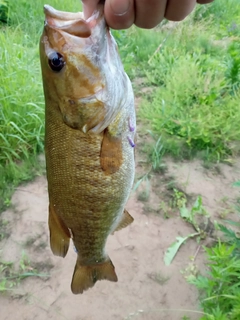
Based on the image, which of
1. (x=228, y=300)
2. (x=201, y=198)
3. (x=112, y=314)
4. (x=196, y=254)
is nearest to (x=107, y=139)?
(x=228, y=300)

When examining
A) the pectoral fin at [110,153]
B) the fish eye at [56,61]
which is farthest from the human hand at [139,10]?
the pectoral fin at [110,153]

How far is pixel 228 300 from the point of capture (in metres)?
2.17


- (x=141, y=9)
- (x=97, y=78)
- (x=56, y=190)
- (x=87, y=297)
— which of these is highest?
(x=141, y=9)

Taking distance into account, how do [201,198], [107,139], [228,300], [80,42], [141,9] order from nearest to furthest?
[141,9] < [80,42] < [107,139] < [228,300] < [201,198]

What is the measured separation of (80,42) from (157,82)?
141 inches

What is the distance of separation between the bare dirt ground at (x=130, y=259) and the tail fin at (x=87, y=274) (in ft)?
3.44

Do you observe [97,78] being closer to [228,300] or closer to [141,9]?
[141,9]

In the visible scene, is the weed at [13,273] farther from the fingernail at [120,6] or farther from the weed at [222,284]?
the fingernail at [120,6]

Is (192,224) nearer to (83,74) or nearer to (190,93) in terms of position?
(190,93)

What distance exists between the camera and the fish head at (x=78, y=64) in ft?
3.61

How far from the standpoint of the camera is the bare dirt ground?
2537 mm

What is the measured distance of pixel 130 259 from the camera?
9.30 ft

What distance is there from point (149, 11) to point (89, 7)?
0.18 metres

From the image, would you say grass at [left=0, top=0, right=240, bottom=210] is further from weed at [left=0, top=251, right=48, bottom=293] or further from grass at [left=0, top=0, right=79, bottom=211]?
weed at [left=0, top=251, right=48, bottom=293]
